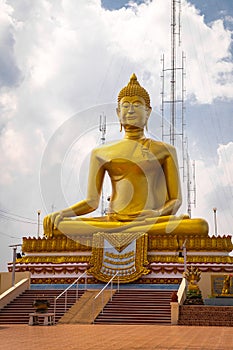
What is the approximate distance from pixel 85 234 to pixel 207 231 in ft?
13.5

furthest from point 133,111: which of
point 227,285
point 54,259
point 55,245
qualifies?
point 227,285

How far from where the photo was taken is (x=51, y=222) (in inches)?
719

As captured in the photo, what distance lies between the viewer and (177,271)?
16531 millimetres

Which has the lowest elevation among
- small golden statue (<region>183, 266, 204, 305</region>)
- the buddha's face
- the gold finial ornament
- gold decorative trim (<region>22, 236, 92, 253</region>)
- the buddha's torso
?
small golden statue (<region>183, 266, 204, 305</region>)

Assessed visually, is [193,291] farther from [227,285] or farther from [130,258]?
[130,258]

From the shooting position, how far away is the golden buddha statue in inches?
694

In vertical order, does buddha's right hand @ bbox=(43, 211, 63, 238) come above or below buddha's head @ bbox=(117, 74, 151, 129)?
below

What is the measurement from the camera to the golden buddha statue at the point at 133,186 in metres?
17.6

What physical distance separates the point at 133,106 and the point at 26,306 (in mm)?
8712

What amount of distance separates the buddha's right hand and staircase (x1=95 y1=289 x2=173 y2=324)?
4.17 m

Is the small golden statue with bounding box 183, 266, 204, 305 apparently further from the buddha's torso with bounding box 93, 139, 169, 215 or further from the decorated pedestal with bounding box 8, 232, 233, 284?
the buddha's torso with bounding box 93, 139, 169, 215

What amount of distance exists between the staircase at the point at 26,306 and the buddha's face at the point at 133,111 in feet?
22.8

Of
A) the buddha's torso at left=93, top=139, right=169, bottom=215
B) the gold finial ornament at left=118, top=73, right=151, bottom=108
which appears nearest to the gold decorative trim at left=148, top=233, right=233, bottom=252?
the buddha's torso at left=93, top=139, right=169, bottom=215

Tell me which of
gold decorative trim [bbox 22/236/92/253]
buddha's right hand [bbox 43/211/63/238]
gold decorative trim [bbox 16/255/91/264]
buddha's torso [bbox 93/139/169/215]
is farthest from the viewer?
buddha's torso [bbox 93/139/169/215]
